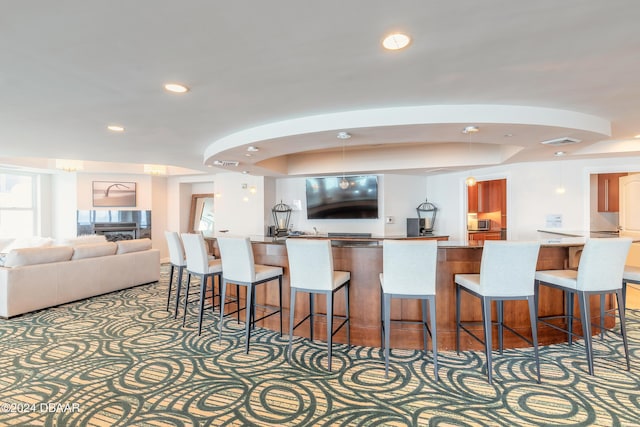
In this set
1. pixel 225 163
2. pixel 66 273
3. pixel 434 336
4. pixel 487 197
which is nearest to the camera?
pixel 434 336

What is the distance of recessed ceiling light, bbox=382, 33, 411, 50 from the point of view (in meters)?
1.83

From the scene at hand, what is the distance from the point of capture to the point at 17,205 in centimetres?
769

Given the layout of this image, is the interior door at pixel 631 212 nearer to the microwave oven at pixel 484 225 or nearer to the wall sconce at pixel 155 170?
the microwave oven at pixel 484 225

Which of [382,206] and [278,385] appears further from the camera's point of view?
[382,206]

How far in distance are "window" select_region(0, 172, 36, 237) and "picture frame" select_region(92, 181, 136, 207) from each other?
5.55ft

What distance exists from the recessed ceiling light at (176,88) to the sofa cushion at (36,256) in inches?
136

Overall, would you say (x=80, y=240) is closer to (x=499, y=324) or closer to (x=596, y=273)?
(x=499, y=324)

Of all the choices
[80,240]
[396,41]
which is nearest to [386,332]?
Result: [396,41]

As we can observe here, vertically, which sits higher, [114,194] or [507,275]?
[114,194]

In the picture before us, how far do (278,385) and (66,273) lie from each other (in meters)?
4.04

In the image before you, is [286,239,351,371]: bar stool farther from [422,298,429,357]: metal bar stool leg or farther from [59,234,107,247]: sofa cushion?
[59,234,107,247]: sofa cushion

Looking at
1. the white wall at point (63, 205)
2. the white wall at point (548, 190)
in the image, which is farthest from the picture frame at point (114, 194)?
the white wall at point (548, 190)

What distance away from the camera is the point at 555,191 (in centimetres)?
534

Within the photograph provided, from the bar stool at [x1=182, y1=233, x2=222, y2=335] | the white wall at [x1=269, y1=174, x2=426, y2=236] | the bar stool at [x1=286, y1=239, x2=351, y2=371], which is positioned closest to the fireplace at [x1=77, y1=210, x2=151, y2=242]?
the white wall at [x1=269, y1=174, x2=426, y2=236]
